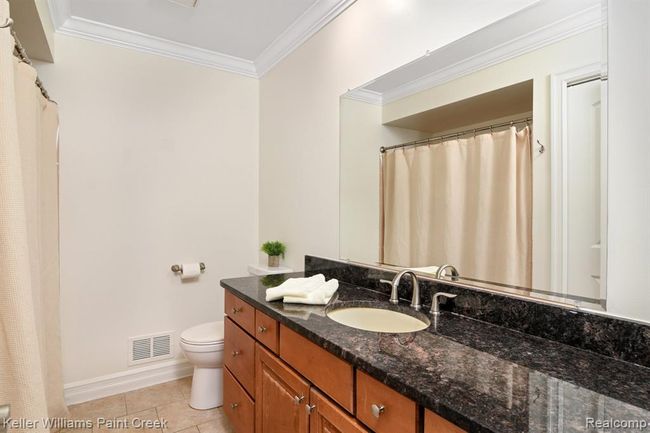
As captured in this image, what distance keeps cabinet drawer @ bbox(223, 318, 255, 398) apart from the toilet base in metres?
0.35

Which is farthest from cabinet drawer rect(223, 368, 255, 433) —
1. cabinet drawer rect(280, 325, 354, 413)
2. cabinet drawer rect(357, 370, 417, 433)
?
cabinet drawer rect(357, 370, 417, 433)

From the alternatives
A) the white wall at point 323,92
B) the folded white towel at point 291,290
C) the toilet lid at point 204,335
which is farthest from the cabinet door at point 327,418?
the toilet lid at point 204,335

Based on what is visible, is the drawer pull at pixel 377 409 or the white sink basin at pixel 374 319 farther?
the white sink basin at pixel 374 319

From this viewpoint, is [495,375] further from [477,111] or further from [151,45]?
[151,45]

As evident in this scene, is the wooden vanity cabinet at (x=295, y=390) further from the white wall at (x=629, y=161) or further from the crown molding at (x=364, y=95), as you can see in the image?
the crown molding at (x=364, y=95)

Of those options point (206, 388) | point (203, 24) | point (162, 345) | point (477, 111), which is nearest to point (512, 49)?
point (477, 111)

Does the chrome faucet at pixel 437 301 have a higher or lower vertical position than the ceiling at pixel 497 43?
lower

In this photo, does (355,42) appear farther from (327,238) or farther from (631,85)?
(631,85)

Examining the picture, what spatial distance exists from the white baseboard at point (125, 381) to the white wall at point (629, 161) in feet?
8.83

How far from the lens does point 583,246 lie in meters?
1.01

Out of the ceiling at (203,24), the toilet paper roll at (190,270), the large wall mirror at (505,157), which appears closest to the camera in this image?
the large wall mirror at (505,157)

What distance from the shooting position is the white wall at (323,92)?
148 centimetres

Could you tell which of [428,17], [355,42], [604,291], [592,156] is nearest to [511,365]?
[604,291]

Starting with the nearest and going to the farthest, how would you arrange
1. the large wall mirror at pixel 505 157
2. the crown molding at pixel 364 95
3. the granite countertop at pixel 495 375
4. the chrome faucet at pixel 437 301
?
the granite countertop at pixel 495 375 < the large wall mirror at pixel 505 157 < the chrome faucet at pixel 437 301 < the crown molding at pixel 364 95
